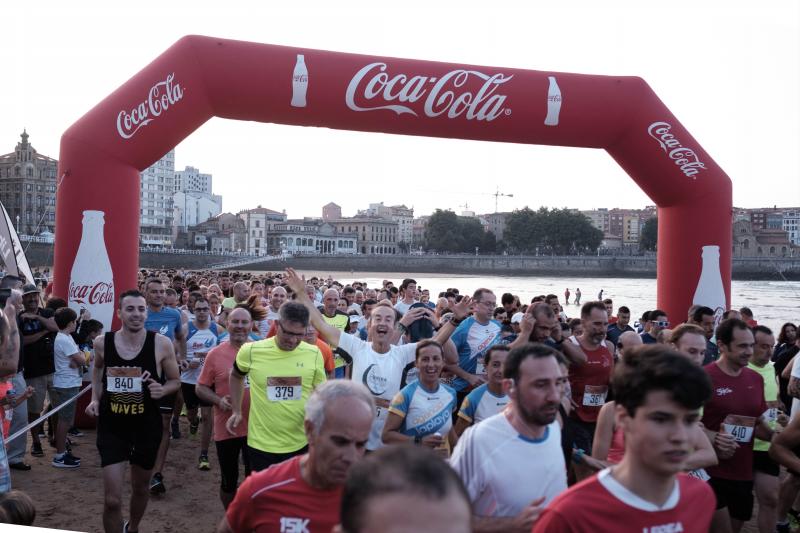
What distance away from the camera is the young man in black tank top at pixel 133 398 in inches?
179

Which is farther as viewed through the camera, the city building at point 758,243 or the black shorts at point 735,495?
the city building at point 758,243

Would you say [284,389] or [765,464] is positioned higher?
[284,389]

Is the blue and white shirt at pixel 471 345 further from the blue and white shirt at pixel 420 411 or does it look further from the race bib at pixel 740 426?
the race bib at pixel 740 426

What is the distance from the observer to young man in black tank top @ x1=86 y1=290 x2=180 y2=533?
4547 millimetres

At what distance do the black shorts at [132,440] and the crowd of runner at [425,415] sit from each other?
11 mm

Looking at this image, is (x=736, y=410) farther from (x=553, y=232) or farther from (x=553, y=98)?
(x=553, y=232)

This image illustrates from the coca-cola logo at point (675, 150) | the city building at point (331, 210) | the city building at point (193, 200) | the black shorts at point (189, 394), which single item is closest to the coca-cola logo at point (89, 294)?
the black shorts at point (189, 394)

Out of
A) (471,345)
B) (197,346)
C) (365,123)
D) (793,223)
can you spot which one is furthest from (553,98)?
(793,223)

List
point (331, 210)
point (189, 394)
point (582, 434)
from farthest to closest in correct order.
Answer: point (331, 210) < point (189, 394) < point (582, 434)

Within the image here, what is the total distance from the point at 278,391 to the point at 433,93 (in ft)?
18.1

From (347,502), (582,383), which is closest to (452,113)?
(582,383)

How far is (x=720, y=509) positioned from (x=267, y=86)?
6.88 metres

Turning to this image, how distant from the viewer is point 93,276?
25.9ft

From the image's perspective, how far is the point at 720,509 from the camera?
416cm
